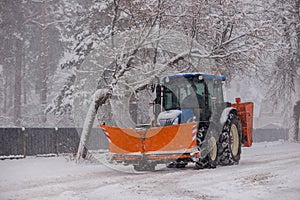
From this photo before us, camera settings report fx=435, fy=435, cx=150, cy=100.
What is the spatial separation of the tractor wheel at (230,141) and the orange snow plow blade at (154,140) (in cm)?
152

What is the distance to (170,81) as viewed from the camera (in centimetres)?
1288

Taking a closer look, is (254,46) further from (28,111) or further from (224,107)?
Result: (28,111)

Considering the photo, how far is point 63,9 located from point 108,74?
78.4ft

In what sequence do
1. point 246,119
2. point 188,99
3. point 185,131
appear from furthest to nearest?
1. point 246,119
2. point 188,99
3. point 185,131

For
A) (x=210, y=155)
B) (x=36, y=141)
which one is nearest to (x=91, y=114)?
(x=36, y=141)

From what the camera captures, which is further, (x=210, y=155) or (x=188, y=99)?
(x=188, y=99)

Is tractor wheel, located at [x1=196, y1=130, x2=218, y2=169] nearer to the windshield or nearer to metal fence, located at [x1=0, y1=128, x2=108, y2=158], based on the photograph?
the windshield

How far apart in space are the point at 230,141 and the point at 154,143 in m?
2.82

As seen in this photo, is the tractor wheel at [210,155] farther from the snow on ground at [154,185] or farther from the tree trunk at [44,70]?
the tree trunk at [44,70]

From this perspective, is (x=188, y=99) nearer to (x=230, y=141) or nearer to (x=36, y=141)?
(x=230, y=141)

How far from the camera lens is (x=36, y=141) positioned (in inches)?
711

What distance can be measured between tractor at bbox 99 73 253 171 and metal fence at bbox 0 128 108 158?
5.13 meters

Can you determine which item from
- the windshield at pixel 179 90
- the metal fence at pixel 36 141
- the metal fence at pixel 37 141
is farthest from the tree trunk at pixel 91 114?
the windshield at pixel 179 90

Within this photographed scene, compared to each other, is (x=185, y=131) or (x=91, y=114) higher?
(x=91, y=114)
